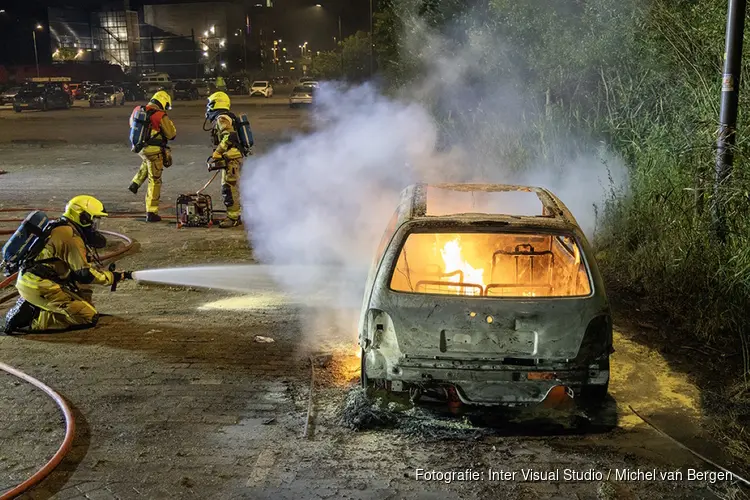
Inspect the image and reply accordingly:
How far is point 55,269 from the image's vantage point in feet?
21.1

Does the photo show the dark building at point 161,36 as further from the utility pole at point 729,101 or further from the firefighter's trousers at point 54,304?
the utility pole at point 729,101

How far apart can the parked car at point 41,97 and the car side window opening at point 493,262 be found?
38366 millimetres

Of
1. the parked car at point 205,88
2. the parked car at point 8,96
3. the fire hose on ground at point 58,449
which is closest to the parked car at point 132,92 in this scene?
the parked car at point 205,88

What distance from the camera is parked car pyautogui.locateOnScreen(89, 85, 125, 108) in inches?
1647

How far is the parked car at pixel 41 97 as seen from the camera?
125ft

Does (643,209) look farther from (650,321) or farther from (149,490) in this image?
(149,490)

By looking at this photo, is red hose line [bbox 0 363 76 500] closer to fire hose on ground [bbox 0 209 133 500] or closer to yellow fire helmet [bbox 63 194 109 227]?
fire hose on ground [bbox 0 209 133 500]

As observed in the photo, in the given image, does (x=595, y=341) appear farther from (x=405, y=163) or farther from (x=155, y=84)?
(x=155, y=84)

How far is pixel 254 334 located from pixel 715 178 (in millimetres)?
4490

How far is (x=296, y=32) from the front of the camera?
116625 mm

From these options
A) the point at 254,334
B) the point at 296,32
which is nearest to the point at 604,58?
the point at 254,334

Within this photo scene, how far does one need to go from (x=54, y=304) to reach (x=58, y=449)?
2.45m

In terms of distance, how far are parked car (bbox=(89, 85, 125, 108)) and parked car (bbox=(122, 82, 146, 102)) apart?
555 cm

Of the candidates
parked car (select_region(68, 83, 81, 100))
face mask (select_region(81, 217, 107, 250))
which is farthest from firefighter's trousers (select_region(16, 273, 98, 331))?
parked car (select_region(68, 83, 81, 100))
